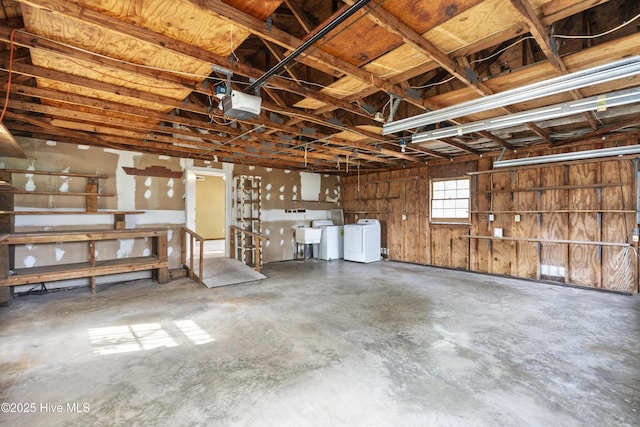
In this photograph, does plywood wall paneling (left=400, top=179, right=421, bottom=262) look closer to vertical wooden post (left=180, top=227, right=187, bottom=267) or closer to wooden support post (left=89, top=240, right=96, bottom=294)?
vertical wooden post (left=180, top=227, right=187, bottom=267)

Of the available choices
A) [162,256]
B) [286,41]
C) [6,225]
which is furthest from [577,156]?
[6,225]

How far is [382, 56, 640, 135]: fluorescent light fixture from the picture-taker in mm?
2203

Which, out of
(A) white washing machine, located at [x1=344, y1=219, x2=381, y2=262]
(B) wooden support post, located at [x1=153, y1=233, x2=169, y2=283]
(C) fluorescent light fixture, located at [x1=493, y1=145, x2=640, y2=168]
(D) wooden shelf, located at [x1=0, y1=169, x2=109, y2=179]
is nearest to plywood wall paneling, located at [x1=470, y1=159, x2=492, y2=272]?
(C) fluorescent light fixture, located at [x1=493, y1=145, x2=640, y2=168]

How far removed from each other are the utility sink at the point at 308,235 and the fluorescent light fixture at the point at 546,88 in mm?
4667

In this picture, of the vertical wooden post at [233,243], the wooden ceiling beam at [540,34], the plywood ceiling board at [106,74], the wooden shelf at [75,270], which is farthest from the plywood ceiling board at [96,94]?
the vertical wooden post at [233,243]

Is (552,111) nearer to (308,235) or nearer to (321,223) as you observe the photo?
(308,235)

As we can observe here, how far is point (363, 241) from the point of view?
757 centimetres

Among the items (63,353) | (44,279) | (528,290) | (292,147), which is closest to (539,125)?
(528,290)

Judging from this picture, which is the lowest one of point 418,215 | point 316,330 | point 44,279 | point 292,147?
point 316,330

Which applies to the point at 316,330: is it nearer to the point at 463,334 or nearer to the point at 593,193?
the point at 463,334

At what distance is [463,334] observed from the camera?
3229 millimetres

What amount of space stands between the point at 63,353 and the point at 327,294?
10.7ft

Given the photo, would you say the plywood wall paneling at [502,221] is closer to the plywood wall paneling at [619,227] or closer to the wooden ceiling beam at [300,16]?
the plywood wall paneling at [619,227]

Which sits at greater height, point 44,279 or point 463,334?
point 44,279
